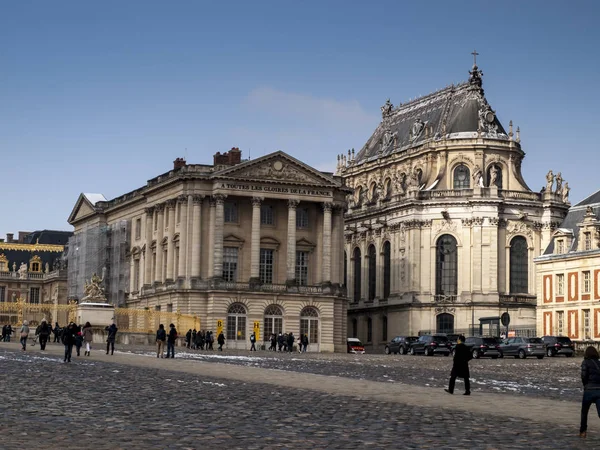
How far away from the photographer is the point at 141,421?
19.9m

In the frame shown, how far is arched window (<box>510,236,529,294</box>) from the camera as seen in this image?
351 ft

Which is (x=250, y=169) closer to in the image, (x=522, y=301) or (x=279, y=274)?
(x=279, y=274)

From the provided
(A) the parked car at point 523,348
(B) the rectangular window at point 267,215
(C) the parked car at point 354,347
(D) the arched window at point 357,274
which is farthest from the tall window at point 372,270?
(A) the parked car at point 523,348

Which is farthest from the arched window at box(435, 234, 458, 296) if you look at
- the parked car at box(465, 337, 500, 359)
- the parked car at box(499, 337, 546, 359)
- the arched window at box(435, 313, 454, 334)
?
the parked car at box(465, 337, 500, 359)

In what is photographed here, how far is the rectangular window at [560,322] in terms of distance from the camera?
84938 millimetres

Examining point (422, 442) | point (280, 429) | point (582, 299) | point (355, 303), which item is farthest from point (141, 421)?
point (355, 303)

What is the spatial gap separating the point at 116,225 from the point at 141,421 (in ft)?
296

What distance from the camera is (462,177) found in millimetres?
109688

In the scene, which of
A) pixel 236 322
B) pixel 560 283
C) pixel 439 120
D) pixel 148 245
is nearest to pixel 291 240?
pixel 236 322

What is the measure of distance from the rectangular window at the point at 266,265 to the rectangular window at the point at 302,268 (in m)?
2.10

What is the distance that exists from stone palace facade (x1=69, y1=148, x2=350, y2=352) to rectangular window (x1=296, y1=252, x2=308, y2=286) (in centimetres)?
8

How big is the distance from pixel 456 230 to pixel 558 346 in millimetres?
33125

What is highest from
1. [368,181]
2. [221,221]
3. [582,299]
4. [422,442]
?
[368,181]

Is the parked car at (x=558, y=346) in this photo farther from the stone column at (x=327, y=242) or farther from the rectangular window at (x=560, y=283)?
the stone column at (x=327, y=242)
